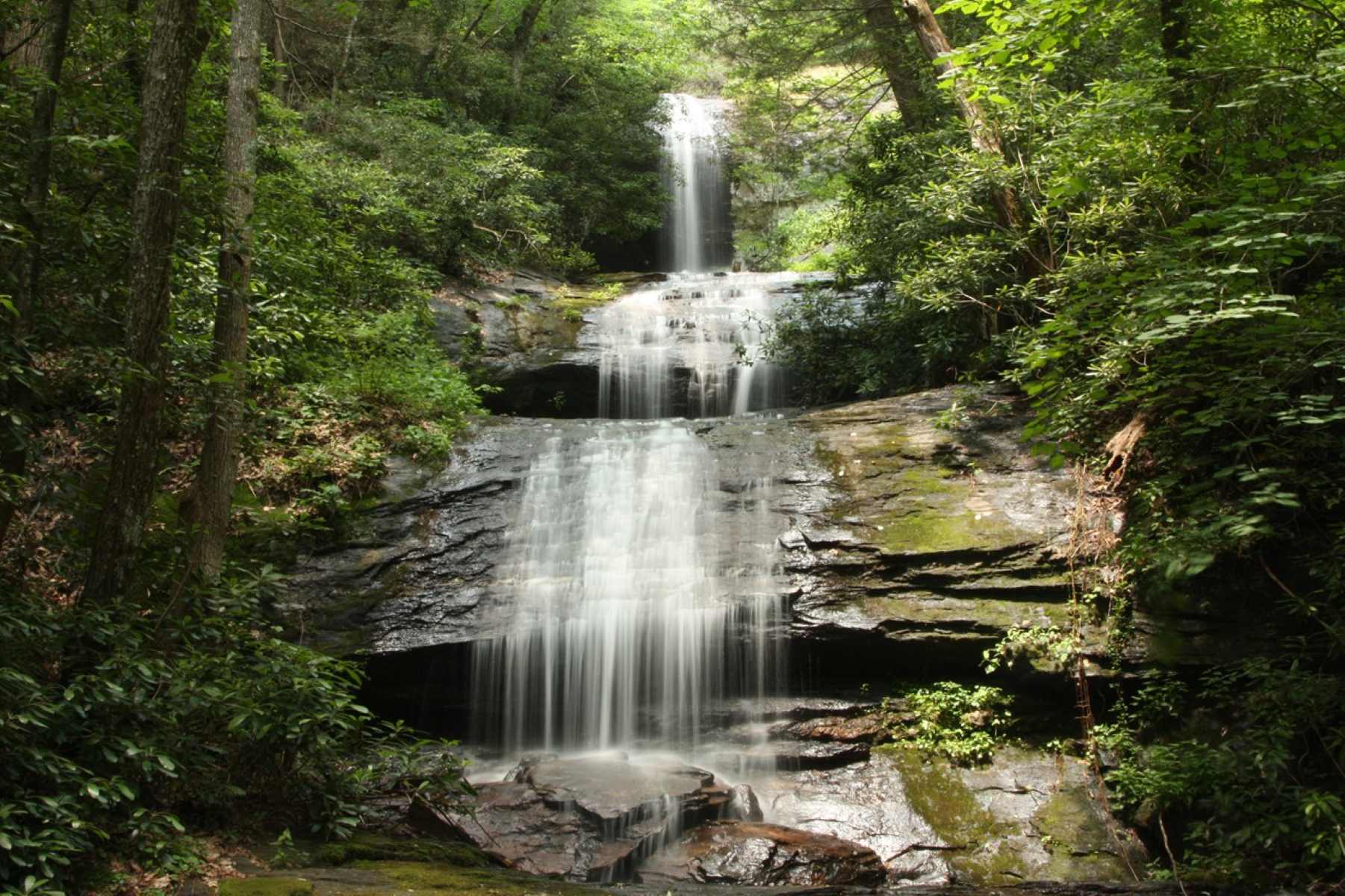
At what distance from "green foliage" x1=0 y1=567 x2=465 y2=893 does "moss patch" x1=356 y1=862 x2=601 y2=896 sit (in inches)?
25.1

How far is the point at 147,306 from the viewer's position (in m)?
5.61

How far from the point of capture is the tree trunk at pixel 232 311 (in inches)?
281

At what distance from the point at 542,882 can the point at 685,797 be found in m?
1.74

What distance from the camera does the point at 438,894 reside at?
500 centimetres

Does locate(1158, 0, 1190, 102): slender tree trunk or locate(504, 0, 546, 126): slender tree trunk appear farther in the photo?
locate(504, 0, 546, 126): slender tree trunk

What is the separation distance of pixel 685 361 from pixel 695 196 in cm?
1002

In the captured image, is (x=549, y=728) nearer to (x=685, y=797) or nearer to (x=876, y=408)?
(x=685, y=797)

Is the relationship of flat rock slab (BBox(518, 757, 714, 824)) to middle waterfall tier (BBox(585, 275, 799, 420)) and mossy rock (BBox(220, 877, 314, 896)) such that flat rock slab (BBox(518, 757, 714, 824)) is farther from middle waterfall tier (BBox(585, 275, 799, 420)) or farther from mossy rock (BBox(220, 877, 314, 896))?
middle waterfall tier (BBox(585, 275, 799, 420))

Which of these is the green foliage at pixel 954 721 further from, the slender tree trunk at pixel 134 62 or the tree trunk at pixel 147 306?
the slender tree trunk at pixel 134 62

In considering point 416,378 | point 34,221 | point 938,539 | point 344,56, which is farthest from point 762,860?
point 344,56

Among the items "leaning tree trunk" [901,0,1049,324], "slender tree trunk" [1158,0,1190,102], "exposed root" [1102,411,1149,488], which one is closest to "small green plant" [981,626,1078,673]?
"exposed root" [1102,411,1149,488]

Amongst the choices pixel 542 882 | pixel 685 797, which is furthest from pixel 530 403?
pixel 542 882

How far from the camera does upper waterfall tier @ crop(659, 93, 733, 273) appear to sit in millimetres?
22969

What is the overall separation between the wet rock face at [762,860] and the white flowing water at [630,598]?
1552 millimetres
